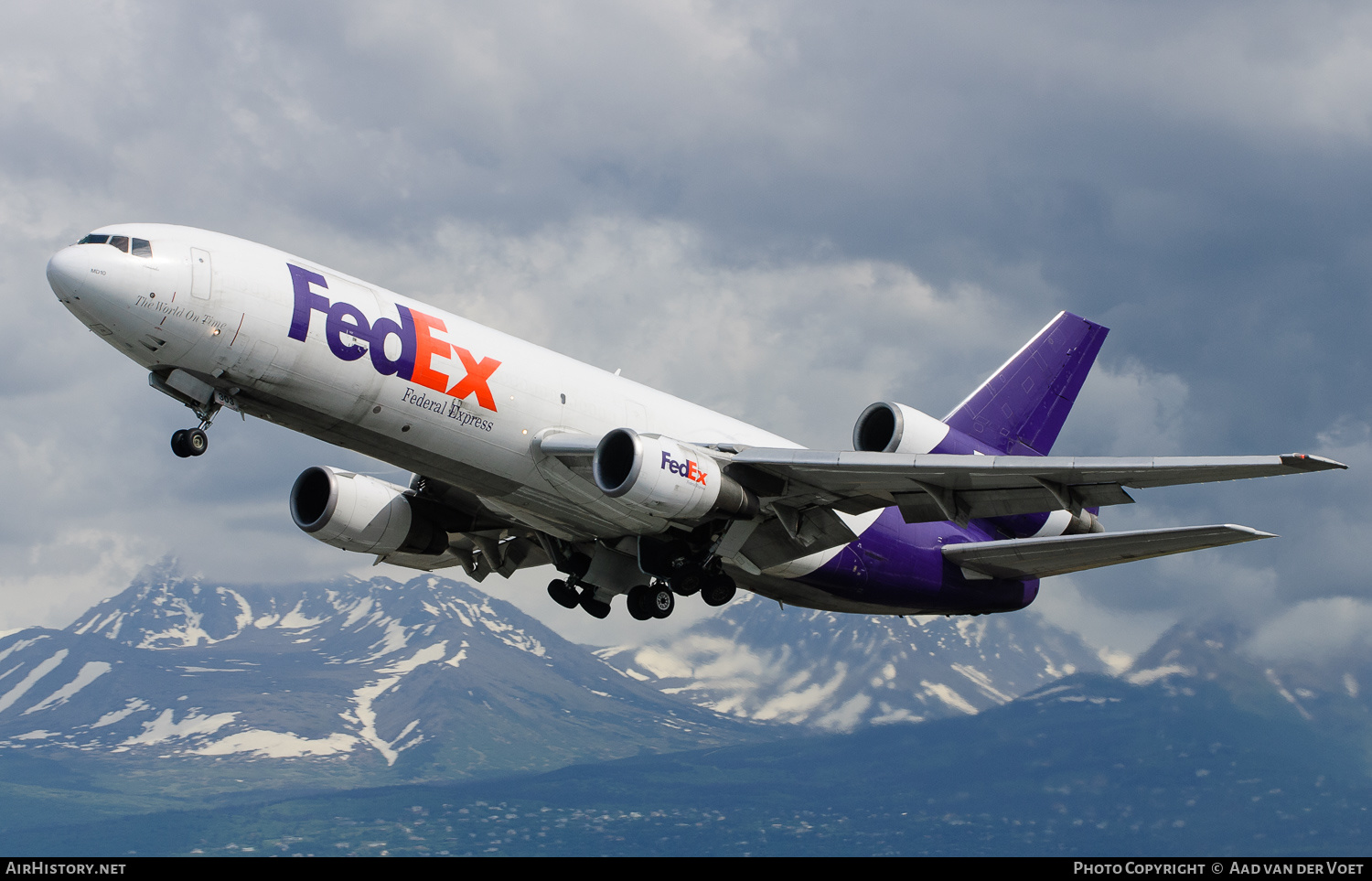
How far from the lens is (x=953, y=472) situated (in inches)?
902

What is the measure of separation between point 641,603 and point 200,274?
1124 cm

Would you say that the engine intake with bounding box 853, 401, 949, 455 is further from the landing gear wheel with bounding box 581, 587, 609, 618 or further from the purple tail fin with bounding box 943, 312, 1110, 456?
the landing gear wheel with bounding box 581, 587, 609, 618

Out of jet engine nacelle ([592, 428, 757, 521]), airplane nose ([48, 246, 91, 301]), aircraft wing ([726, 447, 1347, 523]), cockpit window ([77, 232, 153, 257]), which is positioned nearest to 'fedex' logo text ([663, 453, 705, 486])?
jet engine nacelle ([592, 428, 757, 521])

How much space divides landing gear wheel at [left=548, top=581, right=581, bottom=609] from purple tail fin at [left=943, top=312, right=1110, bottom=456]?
10094mm

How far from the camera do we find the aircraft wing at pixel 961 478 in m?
21.5

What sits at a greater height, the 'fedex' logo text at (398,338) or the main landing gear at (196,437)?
the 'fedex' logo text at (398,338)

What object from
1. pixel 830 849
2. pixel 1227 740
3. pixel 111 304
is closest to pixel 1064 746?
pixel 1227 740

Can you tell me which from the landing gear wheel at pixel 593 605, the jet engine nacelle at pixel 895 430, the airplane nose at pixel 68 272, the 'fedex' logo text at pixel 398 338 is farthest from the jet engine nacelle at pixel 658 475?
the airplane nose at pixel 68 272

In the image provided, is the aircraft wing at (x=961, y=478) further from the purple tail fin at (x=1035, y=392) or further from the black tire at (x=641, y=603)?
the purple tail fin at (x=1035, y=392)

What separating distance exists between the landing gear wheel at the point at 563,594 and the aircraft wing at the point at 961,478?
21.5 ft

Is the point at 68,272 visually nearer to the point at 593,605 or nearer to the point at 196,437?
the point at 196,437

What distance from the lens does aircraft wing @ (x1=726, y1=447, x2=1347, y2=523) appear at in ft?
70.5
